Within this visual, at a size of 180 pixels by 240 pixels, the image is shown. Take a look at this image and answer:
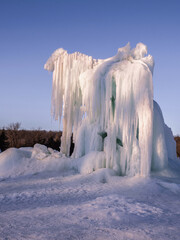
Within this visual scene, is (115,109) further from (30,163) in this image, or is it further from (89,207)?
(89,207)

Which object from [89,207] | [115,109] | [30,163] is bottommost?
[89,207]

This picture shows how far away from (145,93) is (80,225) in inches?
166

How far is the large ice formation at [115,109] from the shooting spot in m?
6.28

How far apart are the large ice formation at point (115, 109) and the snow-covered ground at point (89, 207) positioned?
25.0 inches

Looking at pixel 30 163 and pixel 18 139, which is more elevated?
pixel 18 139

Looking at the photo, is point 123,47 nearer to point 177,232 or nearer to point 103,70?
point 103,70

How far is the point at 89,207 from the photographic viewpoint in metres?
3.59

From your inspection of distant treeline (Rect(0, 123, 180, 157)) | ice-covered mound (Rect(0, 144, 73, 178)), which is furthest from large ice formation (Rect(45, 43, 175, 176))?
distant treeline (Rect(0, 123, 180, 157))

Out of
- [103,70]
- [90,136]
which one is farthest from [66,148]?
[103,70]

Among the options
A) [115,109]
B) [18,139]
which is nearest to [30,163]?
[115,109]

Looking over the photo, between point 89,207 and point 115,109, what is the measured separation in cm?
360

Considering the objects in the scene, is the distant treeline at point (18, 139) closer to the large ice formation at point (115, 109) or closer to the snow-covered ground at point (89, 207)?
the large ice formation at point (115, 109)

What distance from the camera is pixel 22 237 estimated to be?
8.10 feet

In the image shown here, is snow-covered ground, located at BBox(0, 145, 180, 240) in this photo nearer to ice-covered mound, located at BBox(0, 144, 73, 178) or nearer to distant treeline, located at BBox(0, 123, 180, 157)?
ice-covered mound, located at BBox(0, 144, 73, 178)
